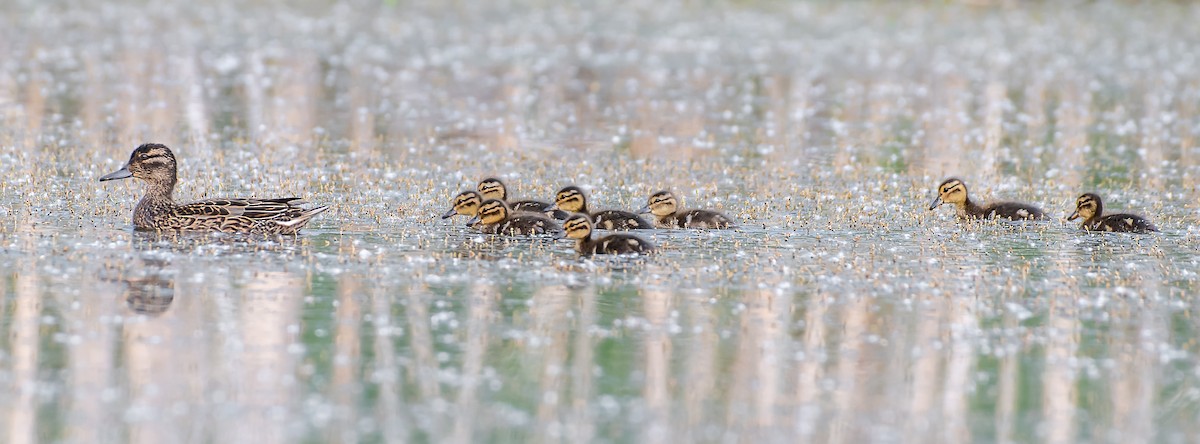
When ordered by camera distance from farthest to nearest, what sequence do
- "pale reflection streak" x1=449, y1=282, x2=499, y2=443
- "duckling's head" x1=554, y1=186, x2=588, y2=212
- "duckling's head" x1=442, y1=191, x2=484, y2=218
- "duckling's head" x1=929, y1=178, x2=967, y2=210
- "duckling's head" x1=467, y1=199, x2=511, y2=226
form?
"duckling's head" x1=929, y1=178, x2=967, y2=210
"duckling's head" x1=554, y1=186, x2=588, y2=212
"duckling's head" x1=442, y1=191, x2=484, y2=218
"duckling's head" x1=467, y1=199, x2=511, y2=226
"pale reflection streak" x1=449, y1=282, x2=499, y2=443

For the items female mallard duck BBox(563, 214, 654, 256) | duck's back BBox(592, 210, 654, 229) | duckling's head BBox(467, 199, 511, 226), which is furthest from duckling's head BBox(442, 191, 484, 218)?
female mallard duck BBox(563, 214, 654, 256)

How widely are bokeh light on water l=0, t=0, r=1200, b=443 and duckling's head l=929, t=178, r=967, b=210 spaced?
0.32 metres

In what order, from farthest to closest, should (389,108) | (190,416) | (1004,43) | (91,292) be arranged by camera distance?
(1004,43), (389,108), (91,292), (190,416)

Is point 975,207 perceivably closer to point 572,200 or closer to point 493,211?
point 572,200

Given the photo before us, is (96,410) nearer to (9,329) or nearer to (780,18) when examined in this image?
(9,329)

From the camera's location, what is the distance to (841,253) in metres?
13.0

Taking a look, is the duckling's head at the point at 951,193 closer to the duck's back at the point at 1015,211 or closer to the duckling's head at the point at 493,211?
the duck's back at the point at 1015,211

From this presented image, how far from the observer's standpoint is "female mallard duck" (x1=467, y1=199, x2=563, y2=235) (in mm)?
13633

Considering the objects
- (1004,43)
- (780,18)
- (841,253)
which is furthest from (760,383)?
(780,18)

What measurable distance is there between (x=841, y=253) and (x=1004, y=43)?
2531 centimetres

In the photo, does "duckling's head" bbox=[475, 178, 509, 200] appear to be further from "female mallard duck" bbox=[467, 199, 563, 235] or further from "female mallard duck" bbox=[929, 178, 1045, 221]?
"female mallard duck" bbox=[929, 178, 1045, 221]

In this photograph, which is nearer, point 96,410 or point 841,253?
point 96,410

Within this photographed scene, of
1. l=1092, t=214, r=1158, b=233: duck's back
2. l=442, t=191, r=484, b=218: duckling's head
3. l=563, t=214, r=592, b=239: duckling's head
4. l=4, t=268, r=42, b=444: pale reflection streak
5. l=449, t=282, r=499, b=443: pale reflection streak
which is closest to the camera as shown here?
l=4, t=268, r=42, b=444: pale reflection streak

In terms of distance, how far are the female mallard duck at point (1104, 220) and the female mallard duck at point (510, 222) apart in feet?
14.5
